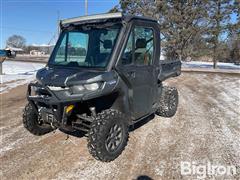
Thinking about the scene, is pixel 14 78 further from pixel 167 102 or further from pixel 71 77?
→ pixel 71 77

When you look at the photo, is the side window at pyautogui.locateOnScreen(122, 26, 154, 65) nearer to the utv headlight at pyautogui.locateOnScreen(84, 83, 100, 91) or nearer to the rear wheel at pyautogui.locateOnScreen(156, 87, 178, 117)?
the utv headlight at pyautogui.locateOnScreen(84, 83, 100, 91)

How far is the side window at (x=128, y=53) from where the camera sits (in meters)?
4.48

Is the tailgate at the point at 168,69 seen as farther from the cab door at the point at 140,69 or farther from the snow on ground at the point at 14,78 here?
the snow on ground at the point at 14,78

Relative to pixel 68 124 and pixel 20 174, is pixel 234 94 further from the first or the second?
pixel 20 174

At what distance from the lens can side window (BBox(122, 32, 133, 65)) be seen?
448cm

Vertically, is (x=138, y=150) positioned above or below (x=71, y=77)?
below

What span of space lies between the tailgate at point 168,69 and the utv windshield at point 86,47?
1.67m

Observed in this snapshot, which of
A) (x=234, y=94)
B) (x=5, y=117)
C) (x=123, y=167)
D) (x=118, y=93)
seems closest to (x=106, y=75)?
(x=118, y=93)

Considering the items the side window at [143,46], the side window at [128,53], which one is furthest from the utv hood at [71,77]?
the side window at [143,46]

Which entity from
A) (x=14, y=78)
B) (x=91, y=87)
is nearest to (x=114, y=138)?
(x=91, y=87)

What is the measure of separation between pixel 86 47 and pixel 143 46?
1.07 meters

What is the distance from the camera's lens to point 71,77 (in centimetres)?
402

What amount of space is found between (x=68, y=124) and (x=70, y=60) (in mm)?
1235

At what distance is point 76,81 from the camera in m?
3.95
